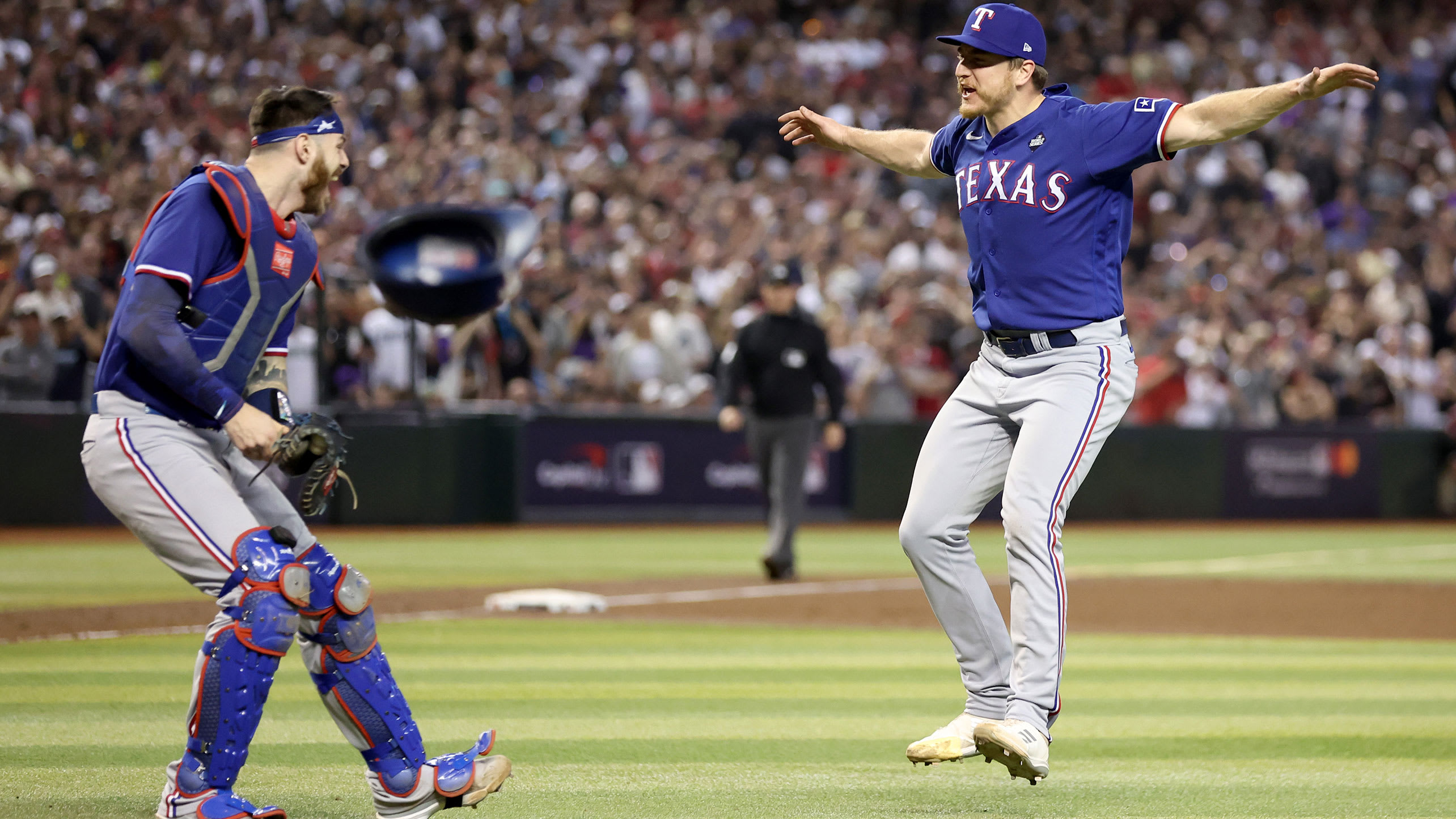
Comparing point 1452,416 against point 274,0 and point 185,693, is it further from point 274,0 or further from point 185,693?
point 185,693

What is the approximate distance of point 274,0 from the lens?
69.7 feet

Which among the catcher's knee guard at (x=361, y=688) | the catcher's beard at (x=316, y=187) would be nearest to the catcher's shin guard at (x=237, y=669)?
the catcher's knee guard at (x=361, y=688)

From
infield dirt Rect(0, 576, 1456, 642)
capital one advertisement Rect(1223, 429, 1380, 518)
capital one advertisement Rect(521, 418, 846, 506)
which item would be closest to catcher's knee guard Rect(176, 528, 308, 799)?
infield dirt Rect(0, 576, 1456, 642)

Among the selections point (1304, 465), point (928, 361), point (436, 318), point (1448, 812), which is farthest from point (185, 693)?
point (1304, 465)

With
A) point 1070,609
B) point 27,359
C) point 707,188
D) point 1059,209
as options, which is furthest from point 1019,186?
point 707,188

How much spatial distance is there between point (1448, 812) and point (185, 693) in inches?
197

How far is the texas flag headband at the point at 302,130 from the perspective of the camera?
470 centimetres

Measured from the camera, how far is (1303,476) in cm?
2239

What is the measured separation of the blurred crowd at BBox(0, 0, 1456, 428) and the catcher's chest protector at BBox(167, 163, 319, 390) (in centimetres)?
1187

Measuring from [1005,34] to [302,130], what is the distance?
2.22 m

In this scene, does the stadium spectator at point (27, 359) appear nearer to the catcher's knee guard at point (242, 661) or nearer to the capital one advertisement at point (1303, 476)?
the catcher's knee guard at point (242, 661)

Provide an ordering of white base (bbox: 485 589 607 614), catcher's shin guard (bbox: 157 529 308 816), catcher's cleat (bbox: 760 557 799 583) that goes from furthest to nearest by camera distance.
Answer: catcher's cleat (bbox: 760 557 799 583) → white base (bbox: 485 589 607 614) → catcher's shin guard (bbox: 157 529 308 816)

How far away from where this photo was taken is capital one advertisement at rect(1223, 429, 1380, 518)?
2202 cm

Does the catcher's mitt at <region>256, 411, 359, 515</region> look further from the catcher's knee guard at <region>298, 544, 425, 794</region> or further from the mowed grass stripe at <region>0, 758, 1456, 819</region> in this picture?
the mowed grass stripe at <region>0, 758, 1456, 819</region>
